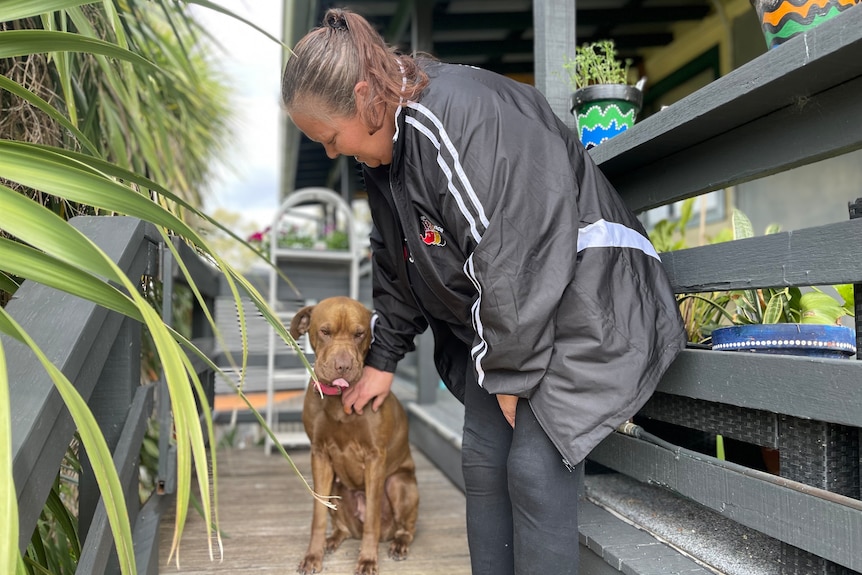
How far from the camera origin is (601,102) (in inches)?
77.7

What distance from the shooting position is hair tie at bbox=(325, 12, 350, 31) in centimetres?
149

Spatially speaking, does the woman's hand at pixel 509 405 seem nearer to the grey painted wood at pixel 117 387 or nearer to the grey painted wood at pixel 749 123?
the grey painted wood at pixel 749 123

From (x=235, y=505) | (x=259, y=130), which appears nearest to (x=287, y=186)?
(x=259, y=130)

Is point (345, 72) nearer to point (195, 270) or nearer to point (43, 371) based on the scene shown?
point (43, 371)

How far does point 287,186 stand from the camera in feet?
40.3

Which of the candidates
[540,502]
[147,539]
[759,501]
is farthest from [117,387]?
[759,501]

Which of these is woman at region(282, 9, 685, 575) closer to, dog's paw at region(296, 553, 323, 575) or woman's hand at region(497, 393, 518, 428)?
woman's hand at region(497, 393, 518, 428)

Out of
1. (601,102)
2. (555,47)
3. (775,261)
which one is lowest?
(775,261)

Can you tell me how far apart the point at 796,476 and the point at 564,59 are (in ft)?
4.59

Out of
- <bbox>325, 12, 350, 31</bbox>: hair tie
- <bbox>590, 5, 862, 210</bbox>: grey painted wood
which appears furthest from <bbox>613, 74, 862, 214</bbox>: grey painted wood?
<bbox>325, 12, 350, 31</bbox>: hair tie

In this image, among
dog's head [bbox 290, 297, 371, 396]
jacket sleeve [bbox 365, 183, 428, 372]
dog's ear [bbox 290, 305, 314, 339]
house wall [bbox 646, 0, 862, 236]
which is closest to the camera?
jacket sleeve [bbox 365, 183, 428, 372]

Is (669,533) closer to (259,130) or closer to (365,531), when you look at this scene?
(365,531)

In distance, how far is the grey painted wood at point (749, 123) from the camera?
1.14 meters

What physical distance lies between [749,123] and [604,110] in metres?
0.60
